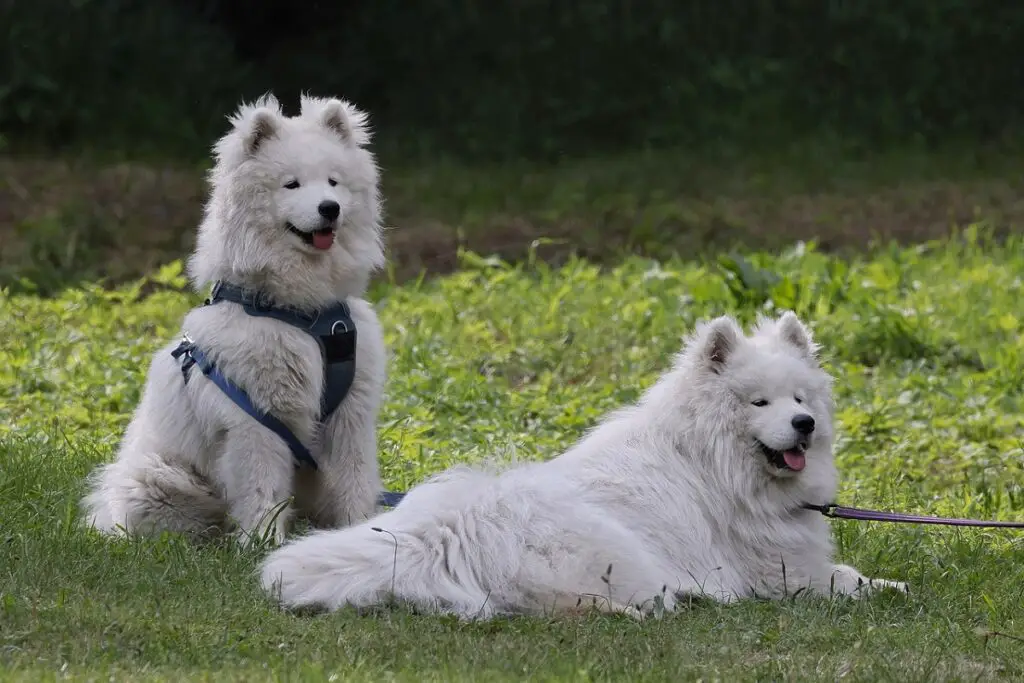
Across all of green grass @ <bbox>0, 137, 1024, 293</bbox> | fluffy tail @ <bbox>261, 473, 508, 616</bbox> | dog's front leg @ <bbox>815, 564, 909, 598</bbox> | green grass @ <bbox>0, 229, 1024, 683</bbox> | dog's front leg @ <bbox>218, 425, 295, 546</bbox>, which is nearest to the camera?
green grass @ <bbox>0, 229, 1024, 683</bbox>

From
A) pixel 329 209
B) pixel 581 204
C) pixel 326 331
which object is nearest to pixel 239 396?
pixel 326 331

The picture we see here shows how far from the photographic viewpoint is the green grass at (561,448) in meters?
4.25

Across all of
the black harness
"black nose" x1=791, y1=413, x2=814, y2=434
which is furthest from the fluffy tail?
"black nose" x1=791, y1=413, x2=814, y2=434

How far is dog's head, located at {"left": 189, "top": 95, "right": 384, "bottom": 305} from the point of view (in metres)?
5.53

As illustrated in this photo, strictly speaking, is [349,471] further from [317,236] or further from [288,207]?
[288,207]

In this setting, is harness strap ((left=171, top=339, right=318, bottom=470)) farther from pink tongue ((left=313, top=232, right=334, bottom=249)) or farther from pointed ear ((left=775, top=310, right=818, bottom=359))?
pointed ear ((left=775, top=310, right=818, bottom=359))

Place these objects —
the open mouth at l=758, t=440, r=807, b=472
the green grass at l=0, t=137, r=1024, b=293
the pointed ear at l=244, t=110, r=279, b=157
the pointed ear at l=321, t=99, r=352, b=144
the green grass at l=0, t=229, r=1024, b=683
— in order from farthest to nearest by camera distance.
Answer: the green grass at l=0, t=137, r=1024, b=293, the pointed ear at l=321, t=99, r=352, b=144, the pointed ear at l=244, t=110, r=279, b=157, the open mouth at l=758, t=440, r=807, b=472, the green grass at l=0, t=229, r=1024, b=683

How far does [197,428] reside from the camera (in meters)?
5.57

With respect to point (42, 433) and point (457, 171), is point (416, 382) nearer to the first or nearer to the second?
point (42, 433)

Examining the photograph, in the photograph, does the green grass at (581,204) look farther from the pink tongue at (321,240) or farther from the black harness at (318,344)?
the pink tongue at (321,240)

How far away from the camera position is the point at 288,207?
5.53 meters

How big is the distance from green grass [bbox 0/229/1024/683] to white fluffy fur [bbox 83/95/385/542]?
0.29 metres

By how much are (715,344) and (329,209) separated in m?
1.53

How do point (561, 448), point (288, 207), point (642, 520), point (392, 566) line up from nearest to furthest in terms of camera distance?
point (392, 566), point (642, 520), point (288, 207), point (561, 448)
